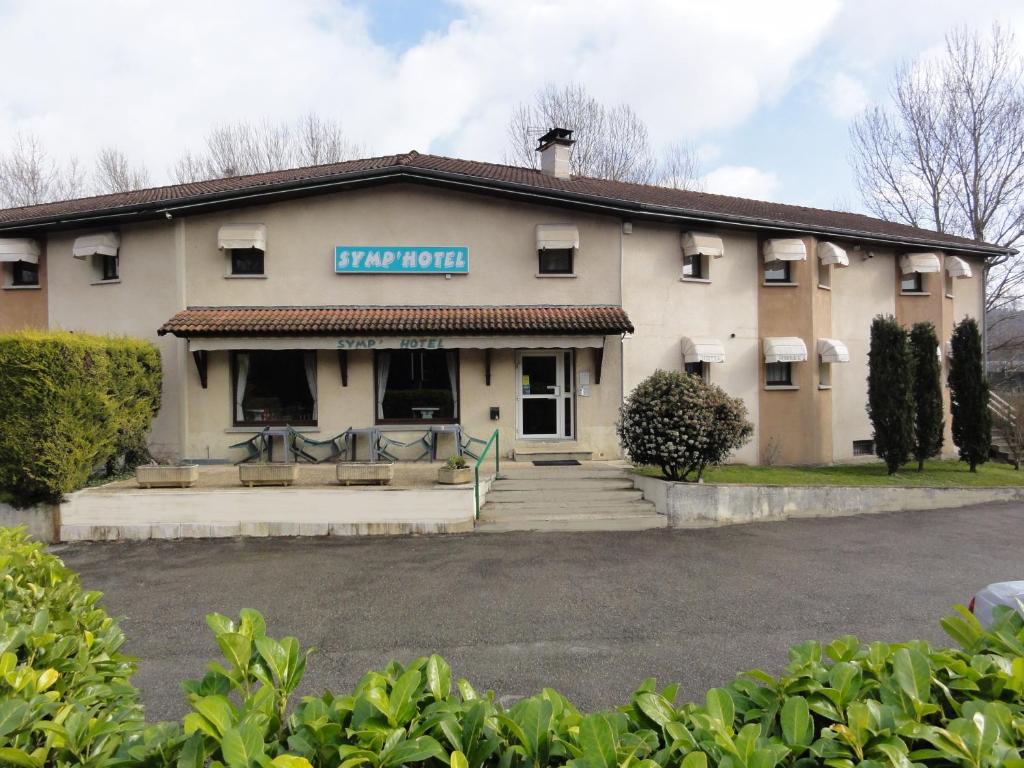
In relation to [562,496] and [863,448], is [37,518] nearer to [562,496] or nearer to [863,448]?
[562,496]

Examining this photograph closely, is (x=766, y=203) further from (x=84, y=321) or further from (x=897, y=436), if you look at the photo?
(x=84, y=321)

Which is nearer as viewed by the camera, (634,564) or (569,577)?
(569,577)

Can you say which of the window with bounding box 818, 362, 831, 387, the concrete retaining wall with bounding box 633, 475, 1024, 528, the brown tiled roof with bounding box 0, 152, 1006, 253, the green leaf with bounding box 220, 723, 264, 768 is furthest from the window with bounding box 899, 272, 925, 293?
the green leaf with bounding box 220, 723, 264, 768

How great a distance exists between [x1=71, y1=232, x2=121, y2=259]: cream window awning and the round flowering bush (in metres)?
12.5

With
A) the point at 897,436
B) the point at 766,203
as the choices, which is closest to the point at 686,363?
the point at 897,436

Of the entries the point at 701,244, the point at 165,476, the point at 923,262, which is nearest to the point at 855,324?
the point at 923,262

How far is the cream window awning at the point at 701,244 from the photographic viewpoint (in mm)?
15516

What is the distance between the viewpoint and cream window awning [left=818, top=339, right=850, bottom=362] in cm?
1695

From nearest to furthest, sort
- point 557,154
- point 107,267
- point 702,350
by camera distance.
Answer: point 702,350
point 107,267
point 557,154

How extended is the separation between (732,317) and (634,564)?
30.8 feet

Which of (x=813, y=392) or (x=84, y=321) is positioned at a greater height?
(x=84, y=321)

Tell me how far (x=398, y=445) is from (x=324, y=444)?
169cm

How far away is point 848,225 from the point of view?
65.7ft

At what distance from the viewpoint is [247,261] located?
15289 millimetres
